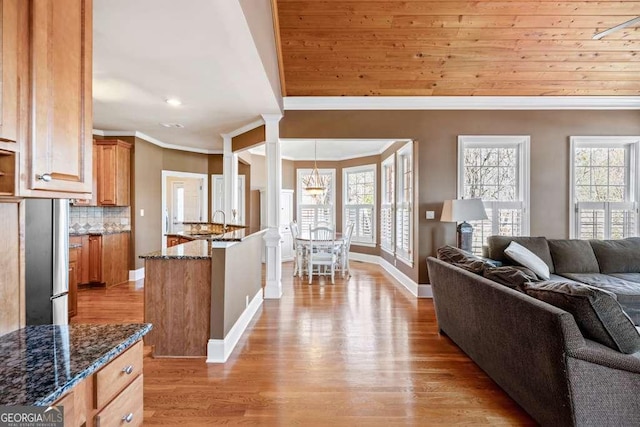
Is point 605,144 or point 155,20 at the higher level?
point 155,20

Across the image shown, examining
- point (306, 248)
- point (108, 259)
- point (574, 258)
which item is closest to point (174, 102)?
point (108, 259)

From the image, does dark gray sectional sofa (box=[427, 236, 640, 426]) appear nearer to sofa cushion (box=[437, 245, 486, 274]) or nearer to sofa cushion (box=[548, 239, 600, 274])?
sofa cushion (box=[437, 245, 486, 274])

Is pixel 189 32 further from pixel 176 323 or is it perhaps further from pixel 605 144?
pixel 605 144

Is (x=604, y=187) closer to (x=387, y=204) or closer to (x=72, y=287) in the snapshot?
(x=387, y=204)

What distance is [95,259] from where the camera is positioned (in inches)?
196

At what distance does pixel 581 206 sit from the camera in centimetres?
467

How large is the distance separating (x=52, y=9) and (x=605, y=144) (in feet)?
20.6

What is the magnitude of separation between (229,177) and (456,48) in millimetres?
3908

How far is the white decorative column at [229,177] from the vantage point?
18.0 ft

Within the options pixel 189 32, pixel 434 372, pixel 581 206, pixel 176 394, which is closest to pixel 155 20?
pixel 189 32

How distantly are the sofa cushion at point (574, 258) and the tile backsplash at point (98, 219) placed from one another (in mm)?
6443

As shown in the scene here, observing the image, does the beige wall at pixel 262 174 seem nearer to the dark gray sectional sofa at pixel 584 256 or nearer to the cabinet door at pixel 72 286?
the cabinet door at pixel 72 286

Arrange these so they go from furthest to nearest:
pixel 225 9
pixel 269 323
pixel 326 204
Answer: pixel 326 204
pixel 269 323
pixel 225 9

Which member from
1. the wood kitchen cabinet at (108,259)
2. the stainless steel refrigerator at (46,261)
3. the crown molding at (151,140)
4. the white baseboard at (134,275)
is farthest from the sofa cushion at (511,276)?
the crown molding at (151,140)
